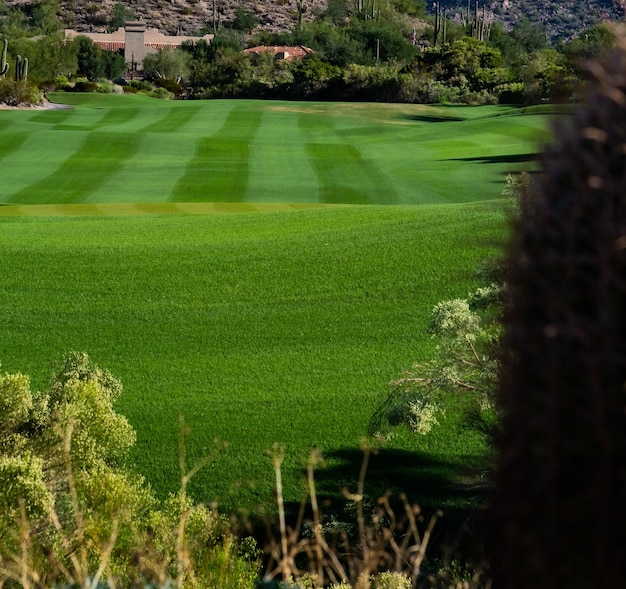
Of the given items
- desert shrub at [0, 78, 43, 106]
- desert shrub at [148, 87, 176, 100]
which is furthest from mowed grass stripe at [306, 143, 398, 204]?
desert shrub at [148, 87, 176, 100]

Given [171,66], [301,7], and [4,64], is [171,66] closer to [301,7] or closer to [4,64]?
[4,64]

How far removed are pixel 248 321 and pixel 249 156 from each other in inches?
691

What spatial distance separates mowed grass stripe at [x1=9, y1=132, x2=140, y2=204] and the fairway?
33 millimetres

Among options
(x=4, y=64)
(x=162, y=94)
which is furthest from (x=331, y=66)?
(x=4, y=64)

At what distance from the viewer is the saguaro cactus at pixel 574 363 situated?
1.81m

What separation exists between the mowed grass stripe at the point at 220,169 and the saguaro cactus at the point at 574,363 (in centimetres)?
2195

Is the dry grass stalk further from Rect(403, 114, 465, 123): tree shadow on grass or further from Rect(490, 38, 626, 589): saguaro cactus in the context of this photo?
Rect(403, 114, 465, 123): tree shadow on grass

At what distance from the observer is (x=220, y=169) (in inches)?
1093

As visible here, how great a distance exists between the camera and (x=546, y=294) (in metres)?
1.89

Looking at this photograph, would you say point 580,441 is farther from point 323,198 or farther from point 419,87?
point 419,87

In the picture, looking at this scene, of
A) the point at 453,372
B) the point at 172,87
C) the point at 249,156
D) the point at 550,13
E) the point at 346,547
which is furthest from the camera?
the point at 550,13

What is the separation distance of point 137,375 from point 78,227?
24.0 ft

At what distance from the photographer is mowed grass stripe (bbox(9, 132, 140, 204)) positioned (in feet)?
77.9

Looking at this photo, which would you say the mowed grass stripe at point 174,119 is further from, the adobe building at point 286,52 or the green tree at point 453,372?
the green tree at point 453,372
